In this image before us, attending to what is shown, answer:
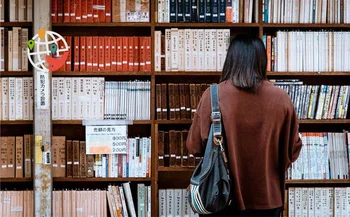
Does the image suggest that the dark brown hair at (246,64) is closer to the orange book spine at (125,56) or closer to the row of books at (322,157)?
the orange book spine at (125,56)

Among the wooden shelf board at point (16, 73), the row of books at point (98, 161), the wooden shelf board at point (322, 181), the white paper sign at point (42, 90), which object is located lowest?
the wooden shelf board at point (322, 181)

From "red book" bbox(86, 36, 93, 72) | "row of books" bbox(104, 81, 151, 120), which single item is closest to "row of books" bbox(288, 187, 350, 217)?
"row of books" bbox(104, 81, 151, 120)

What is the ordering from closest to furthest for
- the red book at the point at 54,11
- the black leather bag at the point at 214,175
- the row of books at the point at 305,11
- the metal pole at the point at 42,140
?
the black leather bag at the point at 214,175
the metal pole at the point at 42,140
the red book at the point at 54,11
the row of books at the point at 305,11

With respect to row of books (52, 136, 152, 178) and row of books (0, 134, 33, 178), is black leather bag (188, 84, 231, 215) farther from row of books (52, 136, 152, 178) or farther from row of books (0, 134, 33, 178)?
row of books (0, 134, 33, 178)

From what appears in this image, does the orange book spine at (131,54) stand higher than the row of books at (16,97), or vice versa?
the orange book spine at (131,54)

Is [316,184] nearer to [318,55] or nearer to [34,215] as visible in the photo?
[318,55]

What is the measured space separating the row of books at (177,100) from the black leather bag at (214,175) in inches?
45.8

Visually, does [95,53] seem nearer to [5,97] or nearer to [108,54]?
[108,54]

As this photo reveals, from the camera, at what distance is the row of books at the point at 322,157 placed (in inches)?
145

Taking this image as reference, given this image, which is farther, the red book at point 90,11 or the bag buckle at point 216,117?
the red book at point 90,11

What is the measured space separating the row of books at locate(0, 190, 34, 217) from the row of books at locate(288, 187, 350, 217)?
1819mm

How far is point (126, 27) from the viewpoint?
12.7 feet

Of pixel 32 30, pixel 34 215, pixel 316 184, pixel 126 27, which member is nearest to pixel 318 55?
pixel 316 184

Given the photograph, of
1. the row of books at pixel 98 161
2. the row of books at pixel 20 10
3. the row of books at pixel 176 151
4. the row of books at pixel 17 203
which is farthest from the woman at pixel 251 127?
the row of books at pixel 20 10
